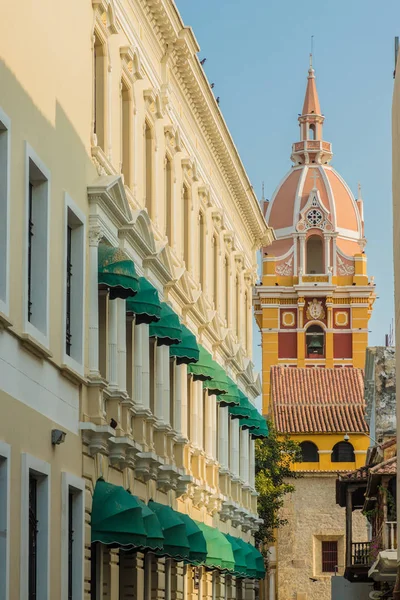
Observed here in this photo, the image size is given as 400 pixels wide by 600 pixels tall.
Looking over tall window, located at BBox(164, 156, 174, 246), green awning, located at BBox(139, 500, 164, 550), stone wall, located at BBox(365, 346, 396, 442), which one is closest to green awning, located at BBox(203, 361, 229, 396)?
tall window, located at BBox(164, 156, 174, 246)

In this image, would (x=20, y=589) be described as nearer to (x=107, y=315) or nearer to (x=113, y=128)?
(x=107, y=315)

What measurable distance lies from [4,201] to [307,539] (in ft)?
205

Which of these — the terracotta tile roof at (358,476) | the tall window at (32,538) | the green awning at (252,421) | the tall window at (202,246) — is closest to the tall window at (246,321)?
the green awning at (252,421)

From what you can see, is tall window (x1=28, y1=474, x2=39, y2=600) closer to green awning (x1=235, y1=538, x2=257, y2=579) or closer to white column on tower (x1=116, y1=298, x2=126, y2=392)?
white column on tower (x1=116, y1=298, x2=126, y2=392)

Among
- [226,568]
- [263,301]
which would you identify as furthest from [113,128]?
[263,301]

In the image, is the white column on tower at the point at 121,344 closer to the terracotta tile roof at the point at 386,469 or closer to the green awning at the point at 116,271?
the green awning at the point at 116,271

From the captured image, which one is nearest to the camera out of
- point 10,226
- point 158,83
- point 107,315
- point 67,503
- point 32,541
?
point 10,226

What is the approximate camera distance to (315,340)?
345 feet

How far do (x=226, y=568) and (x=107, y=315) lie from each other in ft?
49.7

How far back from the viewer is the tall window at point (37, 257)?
66.1ft

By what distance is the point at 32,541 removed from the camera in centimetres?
1983

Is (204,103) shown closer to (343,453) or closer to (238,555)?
(238,555)

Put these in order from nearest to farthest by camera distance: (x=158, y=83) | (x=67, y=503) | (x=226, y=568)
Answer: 1. (x=67, y=503)
2. (x=158, y=83)
3. (x=226, y=568)

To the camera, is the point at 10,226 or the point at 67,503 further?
the point at 67,503
